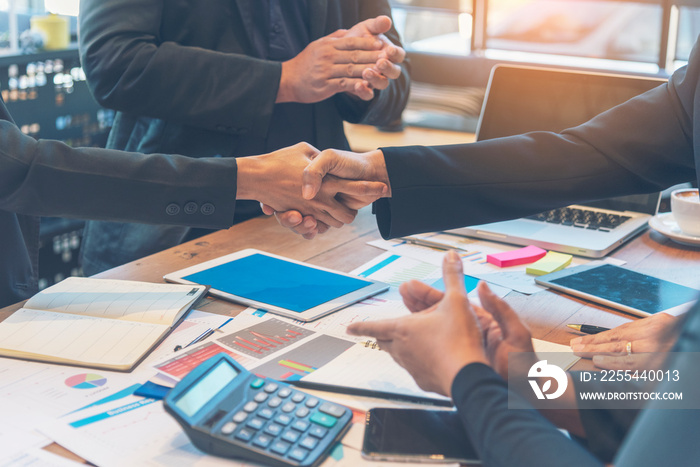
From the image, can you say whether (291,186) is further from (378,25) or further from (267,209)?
(378,25)

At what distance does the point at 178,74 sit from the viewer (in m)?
1.53

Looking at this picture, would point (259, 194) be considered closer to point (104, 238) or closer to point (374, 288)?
point (374, 288)

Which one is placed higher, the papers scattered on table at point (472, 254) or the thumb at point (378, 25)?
the thumb at point (378, 25)

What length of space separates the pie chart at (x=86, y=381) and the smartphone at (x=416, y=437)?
352 mm

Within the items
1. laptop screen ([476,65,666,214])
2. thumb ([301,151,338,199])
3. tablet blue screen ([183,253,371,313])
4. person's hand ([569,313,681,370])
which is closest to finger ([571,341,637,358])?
person's hand ([569,313,681,370])

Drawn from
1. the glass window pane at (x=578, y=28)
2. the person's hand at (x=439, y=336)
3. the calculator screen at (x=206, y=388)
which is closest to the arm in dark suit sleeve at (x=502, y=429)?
the person's hand at (x=439, y=336)

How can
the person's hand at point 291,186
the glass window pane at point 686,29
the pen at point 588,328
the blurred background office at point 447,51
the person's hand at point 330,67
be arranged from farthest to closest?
Answer: the glass window pane at point 686,29 < the blurred background office at point 447,51 < the person's hand at point 330,67 < the person's hand at point 291,186 < the pen at point 588,328

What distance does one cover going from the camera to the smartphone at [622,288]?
1.14 m

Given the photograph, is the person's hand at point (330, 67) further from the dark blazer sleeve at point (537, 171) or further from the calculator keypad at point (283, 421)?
the calculator keypad at point (283, 421)

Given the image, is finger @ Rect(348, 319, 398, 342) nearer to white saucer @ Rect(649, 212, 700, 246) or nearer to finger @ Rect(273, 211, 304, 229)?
finger @ Rect(273, 211, 304, 229)

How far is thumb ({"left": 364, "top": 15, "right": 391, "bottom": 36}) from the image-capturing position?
158 centimetres

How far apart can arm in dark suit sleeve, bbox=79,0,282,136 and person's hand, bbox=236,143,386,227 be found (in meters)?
0.23

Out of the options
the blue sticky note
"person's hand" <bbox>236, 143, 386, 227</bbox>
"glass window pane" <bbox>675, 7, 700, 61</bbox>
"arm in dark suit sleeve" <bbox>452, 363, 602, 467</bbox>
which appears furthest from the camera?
"glass window pane" <bbox>675, 7, 700, 61</bbox>

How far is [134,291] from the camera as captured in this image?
115 centimetres
